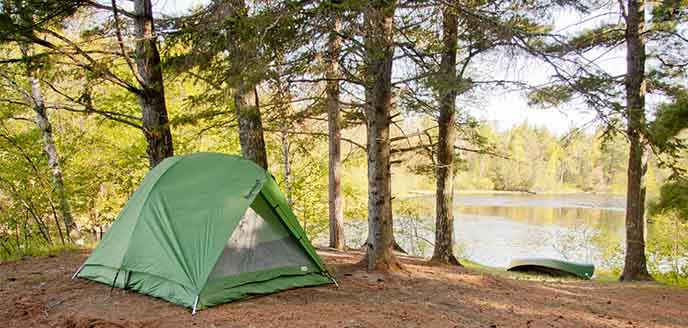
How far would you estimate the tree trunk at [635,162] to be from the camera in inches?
261

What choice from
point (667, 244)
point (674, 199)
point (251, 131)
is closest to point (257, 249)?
point (251, 131)

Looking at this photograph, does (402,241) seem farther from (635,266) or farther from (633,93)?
(633,93)

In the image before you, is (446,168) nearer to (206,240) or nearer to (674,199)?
(674,199)

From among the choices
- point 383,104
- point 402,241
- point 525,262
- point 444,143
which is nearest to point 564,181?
point 402,241

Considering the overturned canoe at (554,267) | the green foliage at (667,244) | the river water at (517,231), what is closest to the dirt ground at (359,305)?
the overturned canoe at (554,267)

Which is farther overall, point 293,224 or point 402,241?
point 402,241

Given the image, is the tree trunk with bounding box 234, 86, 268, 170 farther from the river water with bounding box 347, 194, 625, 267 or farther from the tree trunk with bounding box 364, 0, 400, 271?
the river water with bounding box 347, 194, 625, 267

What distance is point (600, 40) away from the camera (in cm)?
723

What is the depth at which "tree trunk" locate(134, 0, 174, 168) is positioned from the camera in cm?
524

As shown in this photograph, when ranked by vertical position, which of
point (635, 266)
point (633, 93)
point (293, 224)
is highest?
point (633, 93)

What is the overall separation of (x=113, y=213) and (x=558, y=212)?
840 inches

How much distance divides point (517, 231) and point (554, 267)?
34.1 feet

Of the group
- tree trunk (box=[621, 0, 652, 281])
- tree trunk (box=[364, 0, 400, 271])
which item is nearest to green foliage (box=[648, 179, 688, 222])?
tree trunk (box=[621, 0, 652, 281])

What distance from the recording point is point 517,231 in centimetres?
1758
